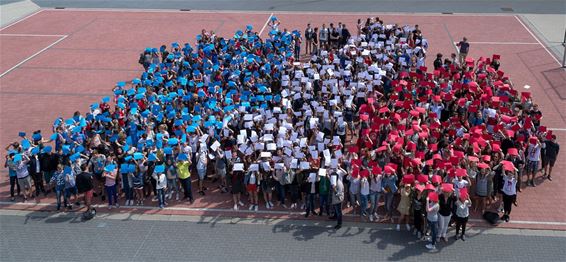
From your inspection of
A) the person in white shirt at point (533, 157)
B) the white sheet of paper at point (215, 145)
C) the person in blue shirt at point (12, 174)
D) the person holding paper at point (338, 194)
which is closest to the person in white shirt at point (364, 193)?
the person holding paper at point (338, 194)

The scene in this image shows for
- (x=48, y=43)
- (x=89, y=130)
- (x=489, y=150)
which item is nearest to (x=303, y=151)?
(x=489, y=150)

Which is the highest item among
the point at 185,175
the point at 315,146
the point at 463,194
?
the point at 315,146

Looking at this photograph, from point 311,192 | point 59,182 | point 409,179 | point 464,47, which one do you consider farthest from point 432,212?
point 464,47

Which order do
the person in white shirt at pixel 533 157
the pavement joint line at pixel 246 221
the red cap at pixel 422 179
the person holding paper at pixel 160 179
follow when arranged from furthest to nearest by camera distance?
the person in white shirt at pixel 533 157, the person holding paper at pixel 160 179, the pavement joint line at pixel 246 221, the red cap at pixel 422 179

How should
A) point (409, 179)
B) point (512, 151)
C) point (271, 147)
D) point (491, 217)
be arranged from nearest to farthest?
point (409, 179) < point (491, 217) < point (512, 151) < point (271, 147)

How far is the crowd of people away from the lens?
45.1ft

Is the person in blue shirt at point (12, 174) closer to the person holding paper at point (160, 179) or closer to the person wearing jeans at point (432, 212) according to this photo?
the person holding paper at point (160, 179)

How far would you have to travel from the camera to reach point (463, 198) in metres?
12.7

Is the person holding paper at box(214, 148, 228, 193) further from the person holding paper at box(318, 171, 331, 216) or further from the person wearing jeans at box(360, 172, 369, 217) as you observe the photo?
the person wearing jeans at box(360, 172, 369, 217)

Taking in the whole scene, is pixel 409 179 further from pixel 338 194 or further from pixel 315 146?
pixel 315 146

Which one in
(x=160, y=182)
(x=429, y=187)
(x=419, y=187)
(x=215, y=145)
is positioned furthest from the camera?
(x=215, y=145)

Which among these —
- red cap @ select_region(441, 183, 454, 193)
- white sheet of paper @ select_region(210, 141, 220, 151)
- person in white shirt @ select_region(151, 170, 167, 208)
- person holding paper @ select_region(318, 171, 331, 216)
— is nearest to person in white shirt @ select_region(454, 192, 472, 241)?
red cap @ select_region(441, 183, 454, 193)

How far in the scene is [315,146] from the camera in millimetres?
15055

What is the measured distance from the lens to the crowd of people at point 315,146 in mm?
13750
